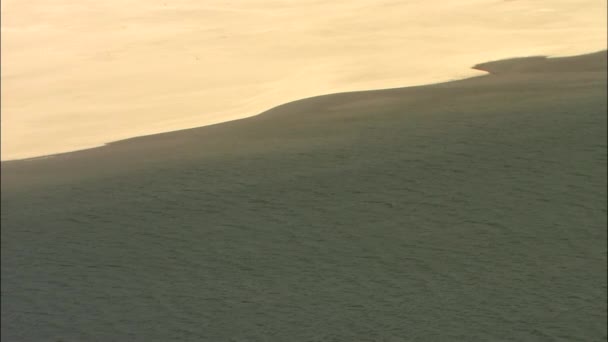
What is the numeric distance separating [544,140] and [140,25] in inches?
191

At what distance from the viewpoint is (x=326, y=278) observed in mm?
8156

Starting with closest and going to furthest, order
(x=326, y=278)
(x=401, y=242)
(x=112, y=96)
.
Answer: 1. (x=326, y=278)
2. (x=401, y=242)
3. (x=112, y=96)

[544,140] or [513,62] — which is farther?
[513,62]

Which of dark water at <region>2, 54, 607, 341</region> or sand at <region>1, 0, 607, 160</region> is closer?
dark water at <region>2, 54, 607, 341</region>

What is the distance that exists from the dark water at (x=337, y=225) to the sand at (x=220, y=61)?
603mm

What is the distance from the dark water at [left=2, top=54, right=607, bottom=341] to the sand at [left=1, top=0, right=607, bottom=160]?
1.98ft

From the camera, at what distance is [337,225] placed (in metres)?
9.20

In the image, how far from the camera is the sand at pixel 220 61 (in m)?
12.7

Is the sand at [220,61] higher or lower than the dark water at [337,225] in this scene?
higher

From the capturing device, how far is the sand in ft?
41.8

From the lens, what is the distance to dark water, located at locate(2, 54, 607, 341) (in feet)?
24.9

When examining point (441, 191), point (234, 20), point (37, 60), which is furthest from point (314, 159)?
point (37, 60)

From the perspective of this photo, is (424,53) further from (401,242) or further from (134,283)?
(134,283)

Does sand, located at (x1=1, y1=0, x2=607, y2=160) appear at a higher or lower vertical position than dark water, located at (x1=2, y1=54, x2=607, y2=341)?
higher
